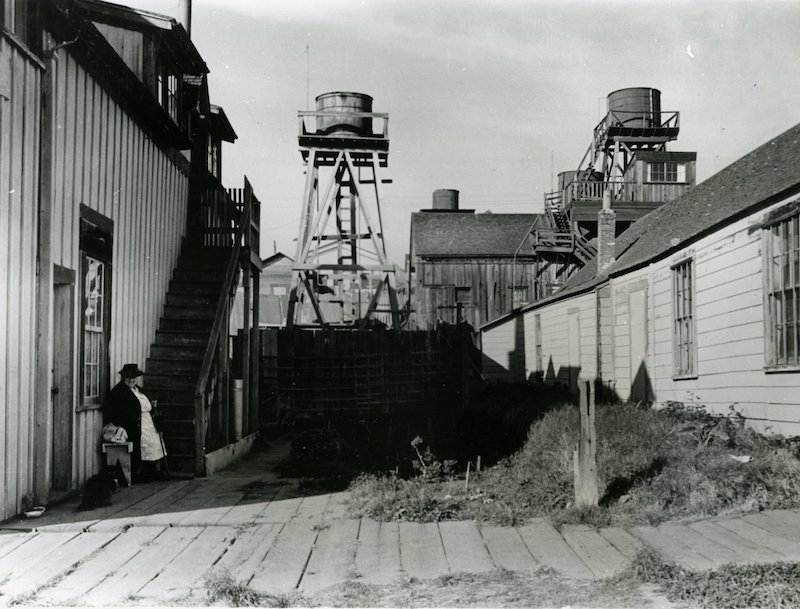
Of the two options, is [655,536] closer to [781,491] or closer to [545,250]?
[781,491]

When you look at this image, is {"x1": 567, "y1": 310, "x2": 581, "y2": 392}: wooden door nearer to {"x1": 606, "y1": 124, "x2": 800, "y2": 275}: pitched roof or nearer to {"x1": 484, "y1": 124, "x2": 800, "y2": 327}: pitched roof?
{"x1": 484, "y1": 124, "x2": 800, "y2": 327}: pitched roof

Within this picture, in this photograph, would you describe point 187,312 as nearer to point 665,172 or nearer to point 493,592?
point 493,592

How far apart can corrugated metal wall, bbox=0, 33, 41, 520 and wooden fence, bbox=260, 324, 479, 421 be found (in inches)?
415

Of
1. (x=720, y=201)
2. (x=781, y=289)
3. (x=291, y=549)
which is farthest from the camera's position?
(x=720, y=201)

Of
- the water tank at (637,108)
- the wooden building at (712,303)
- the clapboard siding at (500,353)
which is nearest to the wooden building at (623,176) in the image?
the water tank at (637,108)

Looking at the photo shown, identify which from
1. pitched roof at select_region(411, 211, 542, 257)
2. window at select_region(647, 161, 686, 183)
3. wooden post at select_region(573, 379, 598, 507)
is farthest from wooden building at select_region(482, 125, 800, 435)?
pitched roof at select_region(411, 211, 542, 257)

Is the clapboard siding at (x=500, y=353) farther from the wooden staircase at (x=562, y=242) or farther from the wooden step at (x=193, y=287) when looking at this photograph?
the wooden step at (x=193, y=287)

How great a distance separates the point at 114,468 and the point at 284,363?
9.20 meters

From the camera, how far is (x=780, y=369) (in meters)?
9.23

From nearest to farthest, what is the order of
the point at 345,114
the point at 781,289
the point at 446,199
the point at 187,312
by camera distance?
the point at 781,289 < the point at 187,312 < the point at 345,114 < the point at 446,199

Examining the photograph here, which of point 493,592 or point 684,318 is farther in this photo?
point 684,318

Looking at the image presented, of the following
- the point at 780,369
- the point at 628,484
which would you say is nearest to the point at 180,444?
the point at 628,484

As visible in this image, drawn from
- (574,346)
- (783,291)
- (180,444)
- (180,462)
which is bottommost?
(180,462)

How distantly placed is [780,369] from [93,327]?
8.53 m
